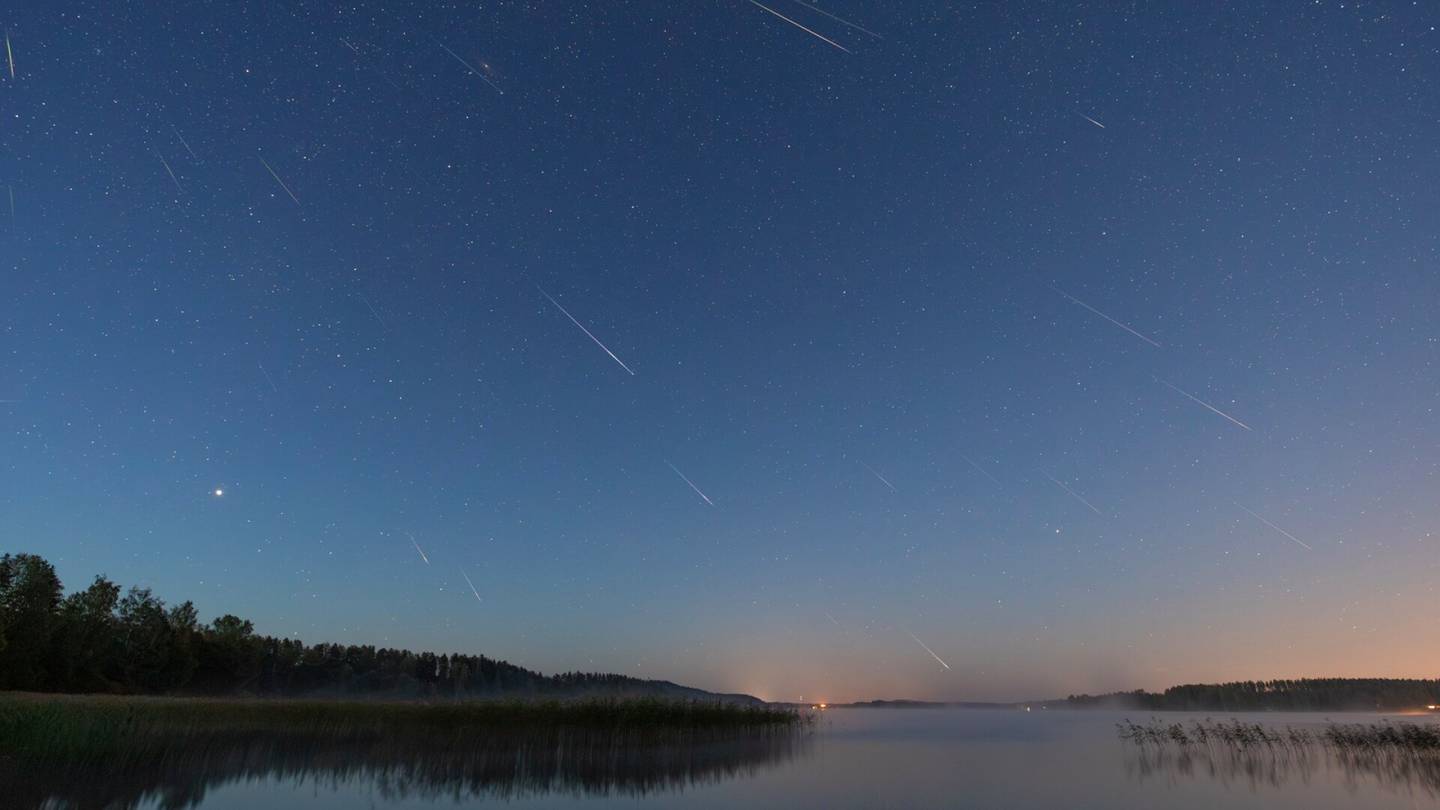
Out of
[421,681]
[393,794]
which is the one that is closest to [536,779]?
[393,794]

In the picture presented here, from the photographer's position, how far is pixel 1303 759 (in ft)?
111

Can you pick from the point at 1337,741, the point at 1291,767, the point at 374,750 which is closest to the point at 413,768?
the point at 374,750

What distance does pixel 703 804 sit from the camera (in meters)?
21.6

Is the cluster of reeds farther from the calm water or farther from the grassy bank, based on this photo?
the grassy bank

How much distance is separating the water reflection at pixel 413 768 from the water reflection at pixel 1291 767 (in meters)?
16.6

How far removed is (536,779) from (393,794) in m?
5.01

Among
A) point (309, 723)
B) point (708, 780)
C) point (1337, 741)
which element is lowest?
point (708, 780)

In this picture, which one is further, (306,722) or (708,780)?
(306,722)

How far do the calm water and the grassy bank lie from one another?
4.47 ft

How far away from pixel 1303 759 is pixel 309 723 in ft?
147

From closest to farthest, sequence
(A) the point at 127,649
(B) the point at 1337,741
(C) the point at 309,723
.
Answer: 1. (C) the point at 309,723
2. (B) the point at 1337,741
3. (A) the point at 127,649

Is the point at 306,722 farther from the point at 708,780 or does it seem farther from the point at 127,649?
the point at 127,649

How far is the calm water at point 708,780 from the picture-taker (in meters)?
21.0

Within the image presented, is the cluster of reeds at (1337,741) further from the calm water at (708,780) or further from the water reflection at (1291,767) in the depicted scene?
the calm water at (708,780)
